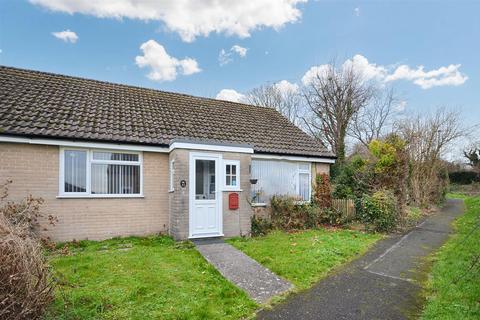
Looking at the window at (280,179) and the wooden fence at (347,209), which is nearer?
the window at (280,179)

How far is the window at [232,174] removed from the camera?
9.98m

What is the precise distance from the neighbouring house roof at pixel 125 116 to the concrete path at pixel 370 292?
5821mm

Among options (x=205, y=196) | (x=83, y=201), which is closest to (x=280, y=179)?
(x=205, y=196)

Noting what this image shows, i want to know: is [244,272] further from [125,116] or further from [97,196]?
[125,116]

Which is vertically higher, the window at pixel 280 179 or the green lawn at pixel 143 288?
the window at pixel 280 179

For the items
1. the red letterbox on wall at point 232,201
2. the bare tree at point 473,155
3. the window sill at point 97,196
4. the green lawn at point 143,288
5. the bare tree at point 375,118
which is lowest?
the green lawn at point 143,288

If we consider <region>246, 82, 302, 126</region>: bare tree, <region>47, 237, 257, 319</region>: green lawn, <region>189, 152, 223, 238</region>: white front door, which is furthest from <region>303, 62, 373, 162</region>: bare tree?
<region>47, 237, 257, 319</region>: green lawn

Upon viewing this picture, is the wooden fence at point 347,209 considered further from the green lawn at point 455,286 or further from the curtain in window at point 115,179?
the curtain in window at point 115,179

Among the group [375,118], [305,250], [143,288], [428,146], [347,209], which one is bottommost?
[305,250]

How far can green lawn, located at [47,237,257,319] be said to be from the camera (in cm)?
447

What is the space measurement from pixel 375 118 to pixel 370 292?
32.0m

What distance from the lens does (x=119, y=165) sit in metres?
9.72

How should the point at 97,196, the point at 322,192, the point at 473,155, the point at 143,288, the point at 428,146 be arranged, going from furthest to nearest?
the point at 473,155 < the point at 428,146 < the point at 322,192 < the point at 97,196 < the point at 143,288

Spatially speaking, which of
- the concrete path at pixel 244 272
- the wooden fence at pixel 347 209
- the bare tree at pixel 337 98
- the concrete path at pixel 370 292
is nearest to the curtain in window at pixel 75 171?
the concrete path at pixel 244 272
